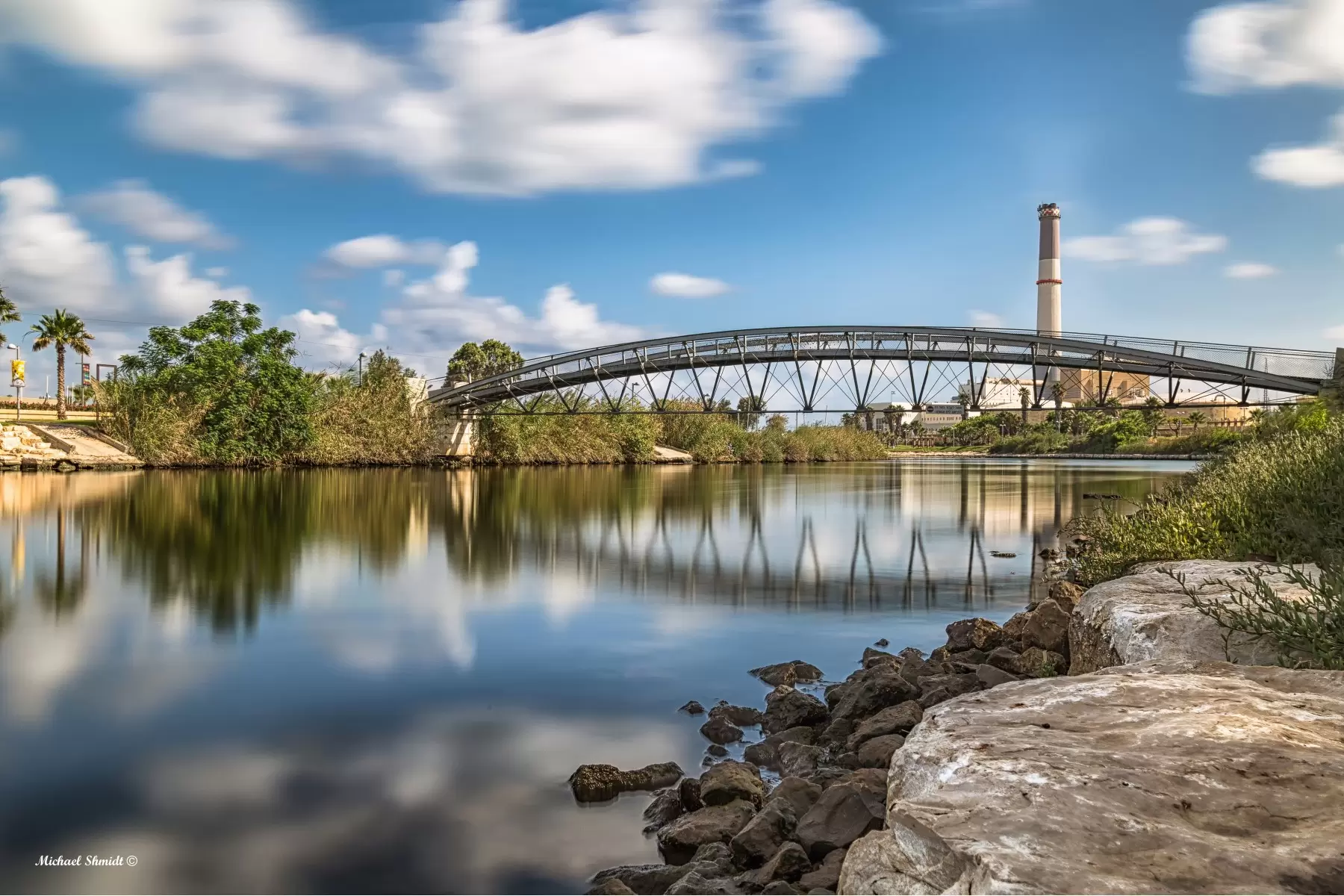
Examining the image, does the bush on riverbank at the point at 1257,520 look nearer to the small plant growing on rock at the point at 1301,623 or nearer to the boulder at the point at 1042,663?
the small plant growing on rock at the point at 1301,623

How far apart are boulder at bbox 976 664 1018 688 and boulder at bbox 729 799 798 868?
433 centimetres

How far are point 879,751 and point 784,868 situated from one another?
2.36 m

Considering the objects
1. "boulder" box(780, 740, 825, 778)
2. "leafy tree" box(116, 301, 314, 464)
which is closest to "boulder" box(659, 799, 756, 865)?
"boulder" box(780, 740, 825, 778)

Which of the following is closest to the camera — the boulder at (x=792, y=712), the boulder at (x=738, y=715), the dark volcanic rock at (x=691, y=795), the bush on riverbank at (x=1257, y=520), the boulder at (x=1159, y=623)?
the boulder at (x=1159, y=623)

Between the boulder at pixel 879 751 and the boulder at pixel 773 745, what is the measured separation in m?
0.95

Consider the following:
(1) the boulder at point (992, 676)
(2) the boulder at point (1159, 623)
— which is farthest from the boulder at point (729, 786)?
(1) the boulder at point (992, 676)

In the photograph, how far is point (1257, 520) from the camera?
1202cm

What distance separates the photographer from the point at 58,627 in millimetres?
13617

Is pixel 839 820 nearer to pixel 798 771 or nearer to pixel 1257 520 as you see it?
pixel 798 771

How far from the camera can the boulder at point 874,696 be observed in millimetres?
9273

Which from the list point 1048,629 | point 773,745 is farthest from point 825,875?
point 1048,629

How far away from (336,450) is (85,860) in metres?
64.1

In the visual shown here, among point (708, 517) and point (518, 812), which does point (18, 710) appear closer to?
point (518, 812)

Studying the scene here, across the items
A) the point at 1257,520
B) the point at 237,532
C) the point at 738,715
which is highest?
the point at 1257,520
